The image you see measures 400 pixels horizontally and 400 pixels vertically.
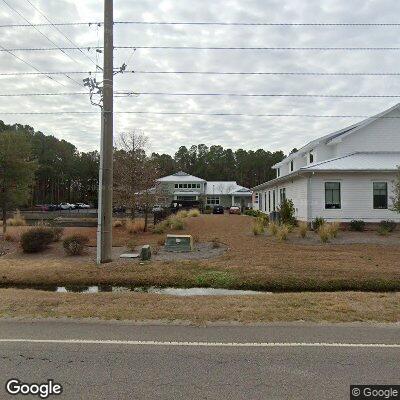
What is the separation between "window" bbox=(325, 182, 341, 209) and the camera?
2402 centimetres

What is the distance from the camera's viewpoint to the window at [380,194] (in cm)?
2394

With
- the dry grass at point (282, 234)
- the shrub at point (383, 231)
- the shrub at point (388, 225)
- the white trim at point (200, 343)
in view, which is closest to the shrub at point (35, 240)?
the dry grass at point (282, 234)

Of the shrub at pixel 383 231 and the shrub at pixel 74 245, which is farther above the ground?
the shrub at pixel 383 231

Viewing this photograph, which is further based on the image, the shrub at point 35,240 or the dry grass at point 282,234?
the dry grass at point 282,234

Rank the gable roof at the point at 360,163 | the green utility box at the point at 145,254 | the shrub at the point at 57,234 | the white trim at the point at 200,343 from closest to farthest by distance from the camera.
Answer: the white trim at the point at 200,343 < the green utility box at the point at 145,254 < the shrub at the point at 57,234 < the gable roof at the point at 360,163

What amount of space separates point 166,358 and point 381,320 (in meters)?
4.00

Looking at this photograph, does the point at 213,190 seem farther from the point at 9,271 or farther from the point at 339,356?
the point at 339,356

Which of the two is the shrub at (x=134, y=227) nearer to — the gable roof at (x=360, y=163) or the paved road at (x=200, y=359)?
the gable roof at (x=360, y=163)

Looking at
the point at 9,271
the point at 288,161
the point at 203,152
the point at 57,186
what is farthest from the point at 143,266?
the point at 203,152

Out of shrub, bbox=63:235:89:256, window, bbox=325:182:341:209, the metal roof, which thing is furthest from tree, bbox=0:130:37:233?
window, bbox=325:182:341:209

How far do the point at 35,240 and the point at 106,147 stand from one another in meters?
5.60

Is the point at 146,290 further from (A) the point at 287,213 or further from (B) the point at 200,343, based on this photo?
(A) the point at 287,213

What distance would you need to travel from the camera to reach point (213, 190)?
76.1 meters

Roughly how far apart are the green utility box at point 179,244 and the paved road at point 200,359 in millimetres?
9845
